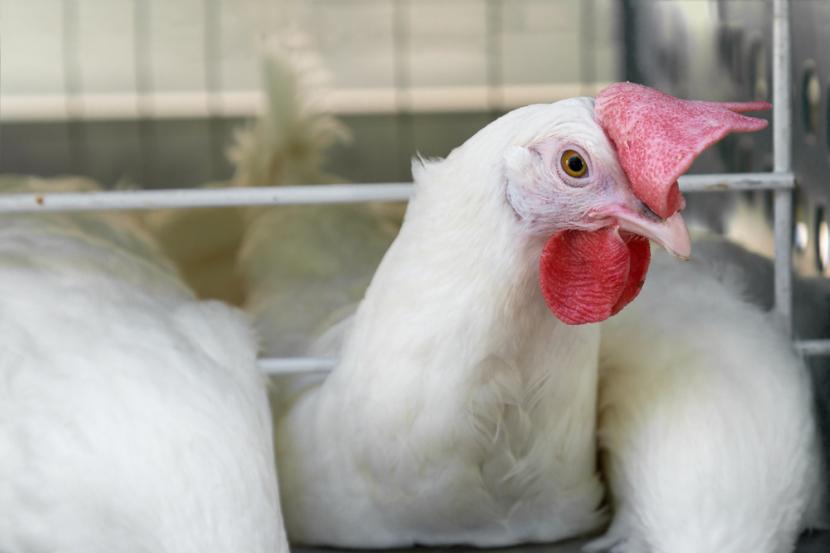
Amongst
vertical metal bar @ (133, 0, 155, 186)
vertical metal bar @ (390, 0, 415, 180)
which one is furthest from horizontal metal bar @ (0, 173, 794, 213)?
vertical metal bar @ (133, 0, 155, 186)

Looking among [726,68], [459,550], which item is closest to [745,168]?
[726,68]

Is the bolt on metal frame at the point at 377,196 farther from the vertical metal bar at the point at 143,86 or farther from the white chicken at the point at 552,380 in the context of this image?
the vertical metal bar at the point at 143,86

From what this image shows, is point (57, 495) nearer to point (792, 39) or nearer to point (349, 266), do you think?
point (349, 266)

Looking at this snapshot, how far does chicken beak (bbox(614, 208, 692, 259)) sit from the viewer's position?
46.7 inches

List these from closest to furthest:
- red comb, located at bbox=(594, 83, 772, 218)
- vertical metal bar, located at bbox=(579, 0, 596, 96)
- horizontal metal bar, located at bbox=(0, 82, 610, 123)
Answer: red comb, located at bbox=(594, 83, 772, 218), vertical metal bar, located at bbox=(579, 0, 596, 96), horizontal metal bar, located at bbox=(0, 82, 610, 123)

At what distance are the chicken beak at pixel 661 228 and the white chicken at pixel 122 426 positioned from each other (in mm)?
522

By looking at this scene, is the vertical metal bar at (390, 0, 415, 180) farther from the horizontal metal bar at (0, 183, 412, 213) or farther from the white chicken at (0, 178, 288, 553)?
the white chicken at (0, 178, 288, 553)

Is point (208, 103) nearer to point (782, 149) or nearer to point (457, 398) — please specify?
point (782, 149)

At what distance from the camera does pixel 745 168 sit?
2178mm

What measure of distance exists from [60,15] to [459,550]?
11.6 ft

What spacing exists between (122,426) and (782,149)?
39.4 inches

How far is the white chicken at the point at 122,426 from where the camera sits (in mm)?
1226

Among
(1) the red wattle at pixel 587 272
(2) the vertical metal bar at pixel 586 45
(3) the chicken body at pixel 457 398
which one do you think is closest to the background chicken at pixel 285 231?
(3) the chicken body at pixel 457 398

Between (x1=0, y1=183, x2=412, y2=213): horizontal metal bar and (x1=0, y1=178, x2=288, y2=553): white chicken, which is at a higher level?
(x1=0, y1=183, x2=412, y2=213): horizontal metal bar
